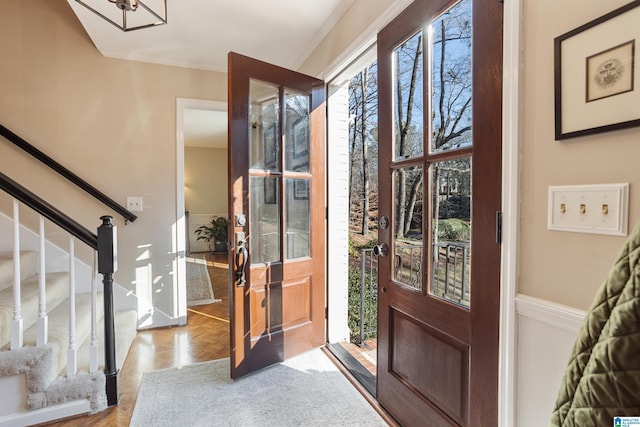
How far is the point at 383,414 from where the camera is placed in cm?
170

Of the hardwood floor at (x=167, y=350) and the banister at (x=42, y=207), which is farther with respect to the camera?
the hardwood floor at (x=167, y=350)

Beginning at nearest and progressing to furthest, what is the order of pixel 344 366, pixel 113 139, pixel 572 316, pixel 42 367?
pixel 572 316, pixel 42 367, pixel 344 366, pixel 113 139

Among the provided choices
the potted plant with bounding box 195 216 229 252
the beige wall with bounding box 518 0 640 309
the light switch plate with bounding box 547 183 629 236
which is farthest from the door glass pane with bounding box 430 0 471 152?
the potted plant with bounding box 195 216 229 252

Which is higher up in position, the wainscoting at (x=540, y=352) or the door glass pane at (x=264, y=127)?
the door glass pane at (x=264, y=127)

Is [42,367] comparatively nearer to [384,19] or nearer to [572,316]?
[572,316]

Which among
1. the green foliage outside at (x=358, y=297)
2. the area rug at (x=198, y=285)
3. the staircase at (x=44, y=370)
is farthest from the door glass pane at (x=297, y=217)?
the area rug at (x=198, y=285)

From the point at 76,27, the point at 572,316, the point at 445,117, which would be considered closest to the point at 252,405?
the point at 572,316

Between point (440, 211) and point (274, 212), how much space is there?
122 cm

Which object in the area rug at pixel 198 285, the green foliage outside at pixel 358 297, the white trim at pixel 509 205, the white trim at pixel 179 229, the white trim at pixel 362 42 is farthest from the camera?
the area rug at pixel 198 285

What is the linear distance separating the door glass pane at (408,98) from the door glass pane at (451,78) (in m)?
0.08

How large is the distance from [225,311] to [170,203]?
1.29 m

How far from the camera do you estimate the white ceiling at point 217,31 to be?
2.15 metres

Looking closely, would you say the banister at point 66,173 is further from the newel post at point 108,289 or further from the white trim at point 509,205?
the white trim at point 509,205

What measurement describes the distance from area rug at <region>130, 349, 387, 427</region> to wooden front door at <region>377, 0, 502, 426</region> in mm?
294
